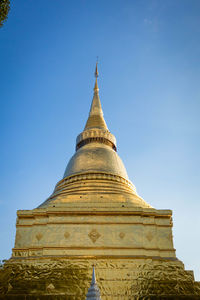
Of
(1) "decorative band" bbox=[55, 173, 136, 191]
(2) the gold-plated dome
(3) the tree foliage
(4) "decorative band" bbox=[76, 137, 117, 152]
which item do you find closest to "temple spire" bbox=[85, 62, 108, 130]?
(2) the gold-plated dome

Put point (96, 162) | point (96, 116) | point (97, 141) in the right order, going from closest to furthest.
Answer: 1. point (96, 162)
2. point (97, 141)
3. point (96, 116)

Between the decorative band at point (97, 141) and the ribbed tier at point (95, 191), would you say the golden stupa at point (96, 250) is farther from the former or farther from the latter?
the decorative band at point (97, 141)

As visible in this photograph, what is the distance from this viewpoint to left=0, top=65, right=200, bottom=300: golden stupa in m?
15.0

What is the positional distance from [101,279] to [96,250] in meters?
1.48

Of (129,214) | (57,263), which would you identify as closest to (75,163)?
(129,214)

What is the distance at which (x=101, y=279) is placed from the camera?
1533cm

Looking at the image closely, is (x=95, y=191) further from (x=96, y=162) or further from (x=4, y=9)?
(x=4, y=9)

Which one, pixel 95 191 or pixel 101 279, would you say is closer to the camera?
pixel 101 279

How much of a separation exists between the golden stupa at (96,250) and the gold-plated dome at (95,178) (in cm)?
8

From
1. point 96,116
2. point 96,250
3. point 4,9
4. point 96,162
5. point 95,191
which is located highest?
point 96,116

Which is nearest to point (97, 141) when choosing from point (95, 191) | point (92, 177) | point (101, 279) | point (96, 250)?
point (92, 177)

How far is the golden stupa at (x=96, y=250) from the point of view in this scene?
49.2 feet

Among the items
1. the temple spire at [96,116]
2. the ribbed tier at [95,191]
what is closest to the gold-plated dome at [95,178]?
the ribbed tier at [95,191]

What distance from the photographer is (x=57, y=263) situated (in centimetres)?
1566
